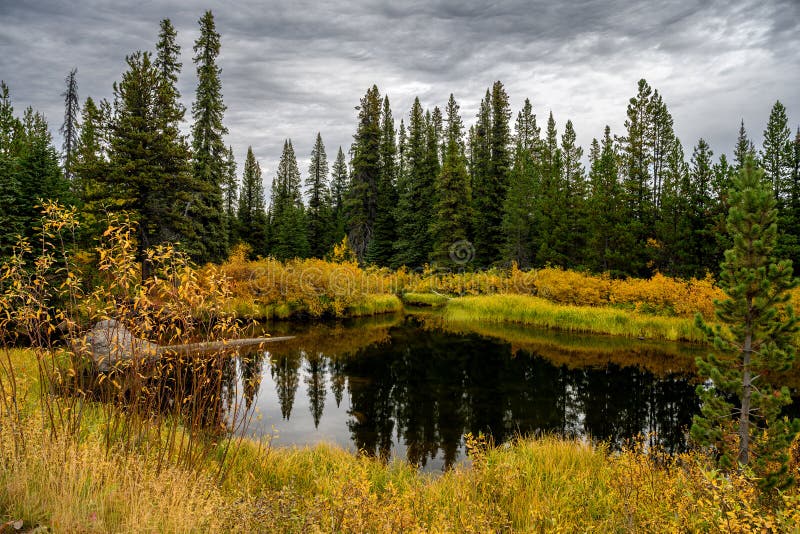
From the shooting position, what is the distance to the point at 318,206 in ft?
181

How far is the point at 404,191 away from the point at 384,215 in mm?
3958

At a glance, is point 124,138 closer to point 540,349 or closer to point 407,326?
point 407,326

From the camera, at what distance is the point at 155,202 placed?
22609 mm

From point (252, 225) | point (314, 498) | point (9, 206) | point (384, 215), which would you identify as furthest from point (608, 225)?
point (252, 225)

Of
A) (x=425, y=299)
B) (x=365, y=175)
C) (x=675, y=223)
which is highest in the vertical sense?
(x=365, y=175)

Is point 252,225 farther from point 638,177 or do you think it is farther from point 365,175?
point 638,177

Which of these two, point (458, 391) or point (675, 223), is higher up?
point (675, 223)

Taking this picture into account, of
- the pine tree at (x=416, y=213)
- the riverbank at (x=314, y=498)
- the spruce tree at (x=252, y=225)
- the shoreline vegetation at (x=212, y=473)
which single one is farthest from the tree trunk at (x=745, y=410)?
the spruce tree at (x=252, y=225)

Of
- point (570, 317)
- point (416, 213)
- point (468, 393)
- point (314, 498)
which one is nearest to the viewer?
point (314, 498)

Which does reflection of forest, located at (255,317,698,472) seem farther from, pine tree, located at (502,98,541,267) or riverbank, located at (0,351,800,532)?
pine tree, located at (502,98,541,267)

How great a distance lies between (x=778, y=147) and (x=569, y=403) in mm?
25714

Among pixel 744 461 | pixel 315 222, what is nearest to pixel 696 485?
pixel 744 461

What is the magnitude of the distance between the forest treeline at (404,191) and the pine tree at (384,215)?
172 millimetres

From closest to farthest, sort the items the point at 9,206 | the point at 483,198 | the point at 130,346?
the point at 130,346, the point at 9,206, the point at 483,198
